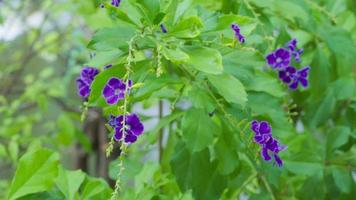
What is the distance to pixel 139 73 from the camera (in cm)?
94

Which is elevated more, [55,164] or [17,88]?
[55,164]

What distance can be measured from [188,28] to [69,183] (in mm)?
395

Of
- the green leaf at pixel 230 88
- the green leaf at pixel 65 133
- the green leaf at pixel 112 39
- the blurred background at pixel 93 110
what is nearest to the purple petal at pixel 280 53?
the blurred background at pixel 93 110

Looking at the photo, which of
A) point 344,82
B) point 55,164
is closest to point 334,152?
point 344,82

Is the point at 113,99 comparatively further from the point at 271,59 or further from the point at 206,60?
the point at 271,59

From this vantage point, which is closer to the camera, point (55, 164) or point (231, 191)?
point (55, 164)

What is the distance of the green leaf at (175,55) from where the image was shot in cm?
84

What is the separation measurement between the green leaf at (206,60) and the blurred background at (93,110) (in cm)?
19

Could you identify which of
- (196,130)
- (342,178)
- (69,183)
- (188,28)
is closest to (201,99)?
(196,130)

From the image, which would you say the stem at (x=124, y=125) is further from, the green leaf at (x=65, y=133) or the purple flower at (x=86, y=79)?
the green leaf at (x=65, y=133)

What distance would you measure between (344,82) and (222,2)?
43 cm

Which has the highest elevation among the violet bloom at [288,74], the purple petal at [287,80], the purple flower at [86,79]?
the purple flower at [86,79]

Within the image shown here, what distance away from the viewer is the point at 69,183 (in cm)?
108

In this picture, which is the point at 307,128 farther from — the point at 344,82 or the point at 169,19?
the point at 169,19
